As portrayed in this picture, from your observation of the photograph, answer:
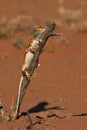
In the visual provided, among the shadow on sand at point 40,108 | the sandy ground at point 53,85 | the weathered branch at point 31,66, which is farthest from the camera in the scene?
the shadow on sand at point 40,108

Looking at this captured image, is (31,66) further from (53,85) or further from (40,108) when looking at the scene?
(53,85)

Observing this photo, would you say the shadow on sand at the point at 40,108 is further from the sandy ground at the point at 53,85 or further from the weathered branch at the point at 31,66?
the weathered branch at the point at 31,66

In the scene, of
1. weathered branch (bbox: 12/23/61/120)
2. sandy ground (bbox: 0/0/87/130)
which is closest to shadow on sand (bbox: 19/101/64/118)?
sandy ground (bbox: 0/0/87/130)

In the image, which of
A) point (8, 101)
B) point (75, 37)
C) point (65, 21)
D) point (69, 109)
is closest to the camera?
point (69, 109)

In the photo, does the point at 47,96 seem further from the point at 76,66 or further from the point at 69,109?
the point at 76,66

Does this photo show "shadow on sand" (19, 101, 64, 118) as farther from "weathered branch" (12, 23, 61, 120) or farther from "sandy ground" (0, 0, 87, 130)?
"weathered branch" (12, 23, 61, 120)

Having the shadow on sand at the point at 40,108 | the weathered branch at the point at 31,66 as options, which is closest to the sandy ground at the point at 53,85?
the shadow on sand at the point at 40,108

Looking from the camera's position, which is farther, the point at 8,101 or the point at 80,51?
the point at 80,51

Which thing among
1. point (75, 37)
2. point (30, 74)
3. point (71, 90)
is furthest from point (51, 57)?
point (30, 74)
